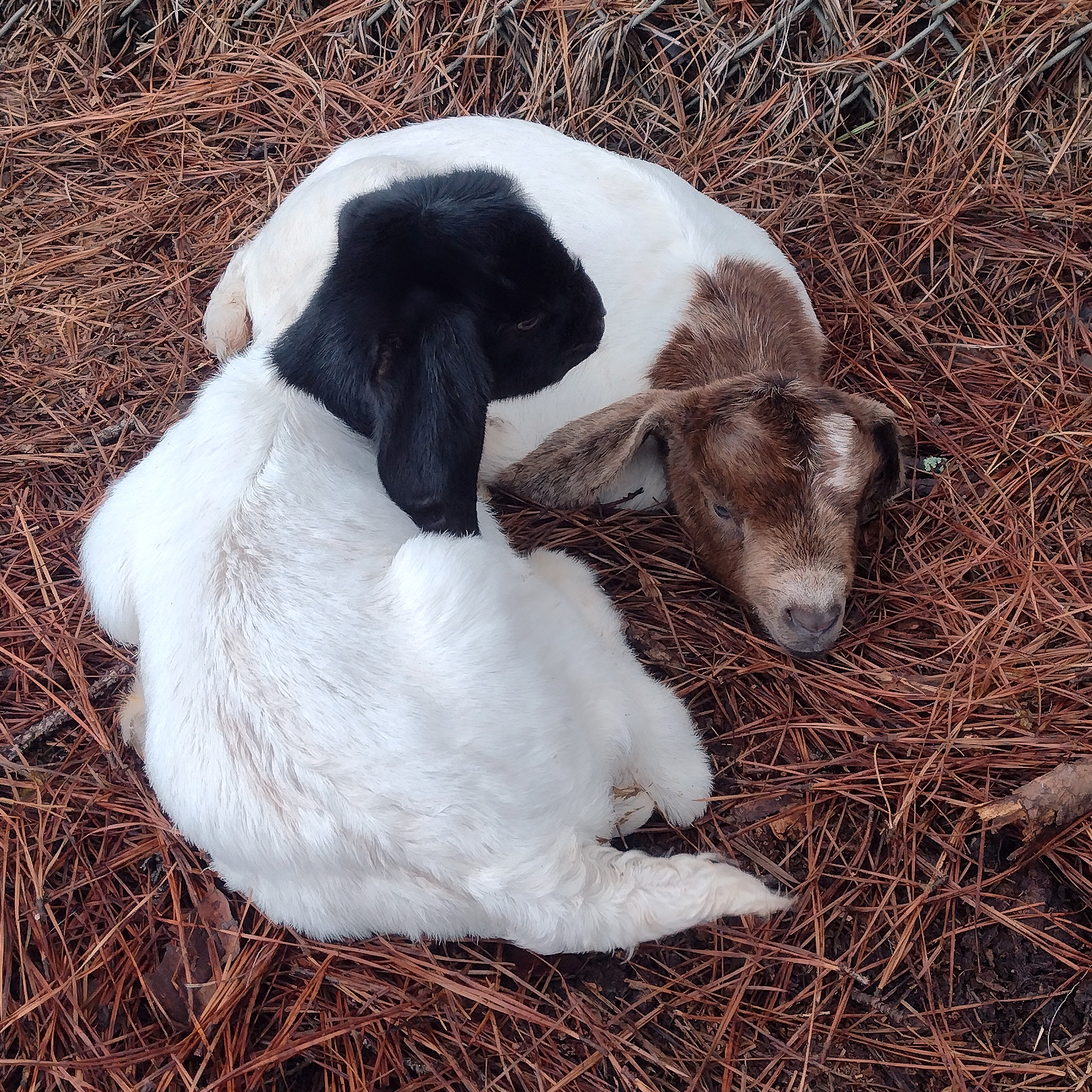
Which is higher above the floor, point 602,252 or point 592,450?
point 602,252

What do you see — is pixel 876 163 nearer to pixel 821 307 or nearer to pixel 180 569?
pixel 821 307

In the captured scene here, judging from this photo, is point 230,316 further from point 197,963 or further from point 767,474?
point 197,963

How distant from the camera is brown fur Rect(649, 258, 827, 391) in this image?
308 cm

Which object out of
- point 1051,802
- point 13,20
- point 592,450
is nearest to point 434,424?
point 592,450

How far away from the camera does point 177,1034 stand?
227 cm

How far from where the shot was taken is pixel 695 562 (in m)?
3.03

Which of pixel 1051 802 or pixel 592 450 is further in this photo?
pixel 592 450

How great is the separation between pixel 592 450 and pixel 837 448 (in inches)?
30.0

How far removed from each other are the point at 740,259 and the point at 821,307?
0.57m

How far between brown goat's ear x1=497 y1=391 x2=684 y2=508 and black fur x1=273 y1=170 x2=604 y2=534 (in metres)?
0.39

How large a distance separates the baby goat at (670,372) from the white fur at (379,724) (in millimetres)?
603

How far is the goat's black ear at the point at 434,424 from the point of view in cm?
221

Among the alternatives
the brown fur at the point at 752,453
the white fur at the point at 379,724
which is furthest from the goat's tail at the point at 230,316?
the brown fur at the point at 752,453

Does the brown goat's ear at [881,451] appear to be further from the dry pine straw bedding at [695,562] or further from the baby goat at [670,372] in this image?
the dry pine straw bedding at [695,562]
